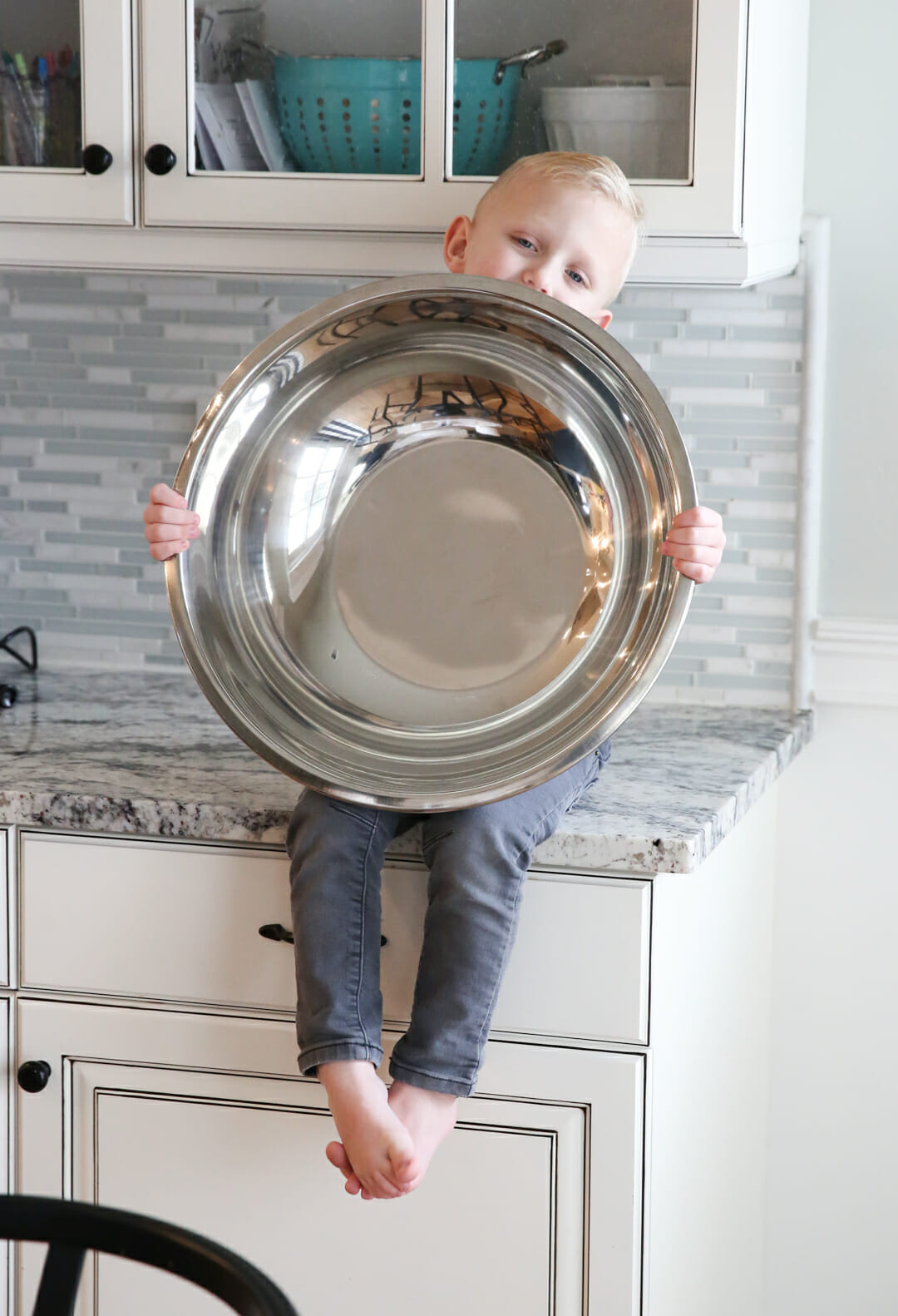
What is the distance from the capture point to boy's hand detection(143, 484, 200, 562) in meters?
1.13

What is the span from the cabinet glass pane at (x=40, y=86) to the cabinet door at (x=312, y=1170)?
82 cm

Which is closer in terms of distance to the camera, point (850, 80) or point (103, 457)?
point (850, 80)

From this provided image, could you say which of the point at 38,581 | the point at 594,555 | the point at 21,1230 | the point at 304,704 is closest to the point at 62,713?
the point at 38,581

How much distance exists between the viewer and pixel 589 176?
118cm

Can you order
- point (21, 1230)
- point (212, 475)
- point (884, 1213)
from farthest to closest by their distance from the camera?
point (884, 1213)
point (212, 475)
point (21, 1230)

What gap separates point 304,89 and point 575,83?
255 millimetres

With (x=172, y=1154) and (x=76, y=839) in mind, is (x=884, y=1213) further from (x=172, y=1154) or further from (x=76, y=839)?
(x=76, y=839)

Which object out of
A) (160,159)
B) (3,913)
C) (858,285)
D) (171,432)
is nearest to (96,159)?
(160,159)

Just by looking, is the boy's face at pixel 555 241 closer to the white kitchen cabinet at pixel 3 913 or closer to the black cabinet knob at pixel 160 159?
the black cabinet knob at pixel 160 159

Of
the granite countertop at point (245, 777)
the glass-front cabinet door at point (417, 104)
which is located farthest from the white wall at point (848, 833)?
the glass-front cabinet door at point (417, 104)

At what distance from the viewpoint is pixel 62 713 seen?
58.9 inches

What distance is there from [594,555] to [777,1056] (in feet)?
2.63

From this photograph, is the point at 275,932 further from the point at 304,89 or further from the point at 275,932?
the point at 304,89

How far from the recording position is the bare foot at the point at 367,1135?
1.01 metres
